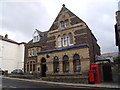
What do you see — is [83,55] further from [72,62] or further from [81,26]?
[81,26]

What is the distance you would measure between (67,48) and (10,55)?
88.4 ft

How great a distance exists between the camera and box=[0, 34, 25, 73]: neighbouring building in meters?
38.3

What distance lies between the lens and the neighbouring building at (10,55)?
38281 millimetres

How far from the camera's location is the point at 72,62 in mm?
19312

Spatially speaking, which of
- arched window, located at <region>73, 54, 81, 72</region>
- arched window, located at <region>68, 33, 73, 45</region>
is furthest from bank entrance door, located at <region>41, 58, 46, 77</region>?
arched window, located at <region>73, 54, 81, 72</region>

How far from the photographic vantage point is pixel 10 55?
40.8m

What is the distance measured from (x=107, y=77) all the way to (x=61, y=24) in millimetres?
11727

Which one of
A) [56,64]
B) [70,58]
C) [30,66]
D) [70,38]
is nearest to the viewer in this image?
[70,58]

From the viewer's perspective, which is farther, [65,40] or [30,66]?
[30,66]

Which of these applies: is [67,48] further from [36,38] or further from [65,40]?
[36,38]

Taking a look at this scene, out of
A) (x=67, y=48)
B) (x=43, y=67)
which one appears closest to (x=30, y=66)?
(x=43, y=67)

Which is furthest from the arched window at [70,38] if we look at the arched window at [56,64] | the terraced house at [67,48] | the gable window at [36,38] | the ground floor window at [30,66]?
the ground floor window at [30,66]

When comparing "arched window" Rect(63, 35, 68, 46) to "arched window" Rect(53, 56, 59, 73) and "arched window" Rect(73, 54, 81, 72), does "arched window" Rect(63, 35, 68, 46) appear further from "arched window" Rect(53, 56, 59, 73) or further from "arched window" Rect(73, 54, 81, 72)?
"arched window" Rect(73, 54, 81, 72)

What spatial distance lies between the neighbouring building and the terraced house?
61.8 ft
